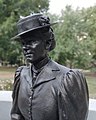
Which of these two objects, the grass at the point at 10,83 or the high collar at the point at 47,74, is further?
the grass at the point at 10,83

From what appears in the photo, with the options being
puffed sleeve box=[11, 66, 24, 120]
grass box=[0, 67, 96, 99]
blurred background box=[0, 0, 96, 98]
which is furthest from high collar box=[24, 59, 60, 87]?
blurred background box=[0, 0, 96, 98]

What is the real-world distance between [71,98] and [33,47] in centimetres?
31

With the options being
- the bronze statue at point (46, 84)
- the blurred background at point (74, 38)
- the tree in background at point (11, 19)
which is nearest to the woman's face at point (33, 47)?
the bronze statue at point (46, 84)

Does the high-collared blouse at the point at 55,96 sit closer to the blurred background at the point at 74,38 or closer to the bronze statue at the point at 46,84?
the bronze statue at the point at 46,84

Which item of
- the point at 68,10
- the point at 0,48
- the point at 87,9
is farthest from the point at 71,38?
the point at 0,48

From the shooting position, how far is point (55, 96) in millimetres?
1423

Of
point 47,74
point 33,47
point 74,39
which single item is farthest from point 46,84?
point 74,39

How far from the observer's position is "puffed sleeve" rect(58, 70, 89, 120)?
4.58ft

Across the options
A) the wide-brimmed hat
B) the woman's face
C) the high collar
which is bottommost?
the high collar

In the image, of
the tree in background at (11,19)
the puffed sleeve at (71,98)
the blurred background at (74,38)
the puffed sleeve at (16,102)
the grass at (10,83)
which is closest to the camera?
the puffed sleeve at (71,98)

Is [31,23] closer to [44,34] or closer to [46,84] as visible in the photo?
[44,34]

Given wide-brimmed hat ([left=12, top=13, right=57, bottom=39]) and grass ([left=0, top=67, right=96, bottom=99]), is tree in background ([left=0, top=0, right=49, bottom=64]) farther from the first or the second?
wide-brimmed hat ([left=12, top=13, right=57, bottom=39])

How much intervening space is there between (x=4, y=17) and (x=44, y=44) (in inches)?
694

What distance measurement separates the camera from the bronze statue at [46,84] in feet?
4.61
